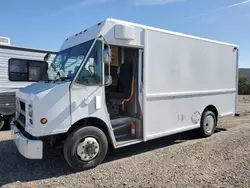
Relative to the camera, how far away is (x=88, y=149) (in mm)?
4082

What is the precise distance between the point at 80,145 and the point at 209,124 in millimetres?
4035

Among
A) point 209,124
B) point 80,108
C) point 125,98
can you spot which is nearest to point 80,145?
point 80,108

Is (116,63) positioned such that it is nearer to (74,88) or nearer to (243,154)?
(74,88)

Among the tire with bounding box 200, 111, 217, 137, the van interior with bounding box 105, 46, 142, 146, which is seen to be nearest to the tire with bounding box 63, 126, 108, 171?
the van interior with bounding box 105, 46, 142, 146

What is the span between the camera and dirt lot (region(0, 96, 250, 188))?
3.65 meters

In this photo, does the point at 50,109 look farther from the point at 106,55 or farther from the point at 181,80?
the point at 181,80

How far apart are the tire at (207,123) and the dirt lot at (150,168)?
0.50 meters

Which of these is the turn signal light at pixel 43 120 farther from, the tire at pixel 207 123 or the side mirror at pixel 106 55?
the tire at pixel 207 123

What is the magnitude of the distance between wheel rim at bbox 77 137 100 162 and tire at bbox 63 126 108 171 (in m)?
0.02

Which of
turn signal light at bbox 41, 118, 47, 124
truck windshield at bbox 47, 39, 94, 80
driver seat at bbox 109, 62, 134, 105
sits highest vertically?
truck windshield at bbox 47, 39, 94, 80

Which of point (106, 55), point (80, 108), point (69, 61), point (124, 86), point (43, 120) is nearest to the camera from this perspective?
point (43, 120)

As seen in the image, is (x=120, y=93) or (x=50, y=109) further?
(x=120, y=93)

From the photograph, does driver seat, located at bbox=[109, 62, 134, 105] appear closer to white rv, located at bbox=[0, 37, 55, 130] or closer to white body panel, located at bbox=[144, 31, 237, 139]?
white body panel, located at bbox=[144, 31, 237, 139]

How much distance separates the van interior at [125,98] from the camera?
15.8 ft
